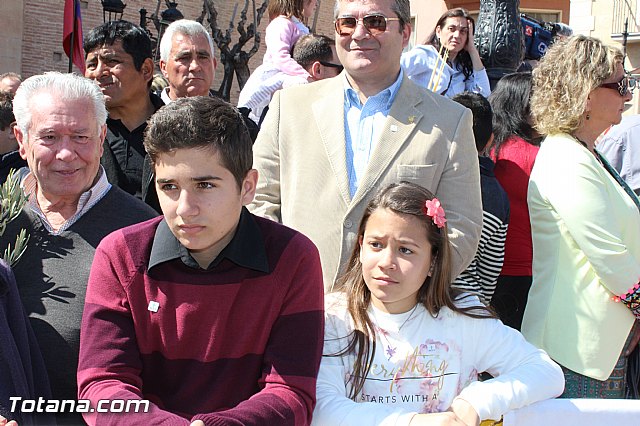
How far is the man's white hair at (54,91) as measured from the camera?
315 cm

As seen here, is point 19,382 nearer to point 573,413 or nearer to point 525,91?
point 573,413

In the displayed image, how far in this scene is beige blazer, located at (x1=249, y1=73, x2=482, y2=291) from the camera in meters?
3.31

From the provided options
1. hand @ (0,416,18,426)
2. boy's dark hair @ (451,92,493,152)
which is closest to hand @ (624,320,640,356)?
boy's dark hair @ (451,92,493,152)

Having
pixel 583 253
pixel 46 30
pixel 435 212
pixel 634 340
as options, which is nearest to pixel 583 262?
pixel 583 253

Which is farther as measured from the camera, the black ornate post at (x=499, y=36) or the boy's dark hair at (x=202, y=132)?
the black ornate post at (x=499, y=36)

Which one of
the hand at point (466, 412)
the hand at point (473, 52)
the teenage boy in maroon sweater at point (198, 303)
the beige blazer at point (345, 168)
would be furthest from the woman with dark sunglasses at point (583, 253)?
the hand at point (473, 52)

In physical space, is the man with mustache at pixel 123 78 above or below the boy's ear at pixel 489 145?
above

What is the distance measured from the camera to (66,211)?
10.5ft

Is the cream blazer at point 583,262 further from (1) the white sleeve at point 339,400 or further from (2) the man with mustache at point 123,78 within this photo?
(2) the man with mustache at point 123,78

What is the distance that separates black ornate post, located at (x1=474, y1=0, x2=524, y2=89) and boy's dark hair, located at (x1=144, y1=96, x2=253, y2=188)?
13.0 ft

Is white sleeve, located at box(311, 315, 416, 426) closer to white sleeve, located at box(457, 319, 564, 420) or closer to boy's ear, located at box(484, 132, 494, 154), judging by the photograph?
white sleeve, located at box(457, 319, 564, 420)

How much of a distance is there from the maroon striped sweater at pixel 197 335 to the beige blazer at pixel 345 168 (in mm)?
848

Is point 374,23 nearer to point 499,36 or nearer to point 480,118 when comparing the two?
point 480,118

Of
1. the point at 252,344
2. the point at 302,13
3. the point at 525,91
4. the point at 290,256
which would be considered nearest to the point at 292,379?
the point at 252,344
